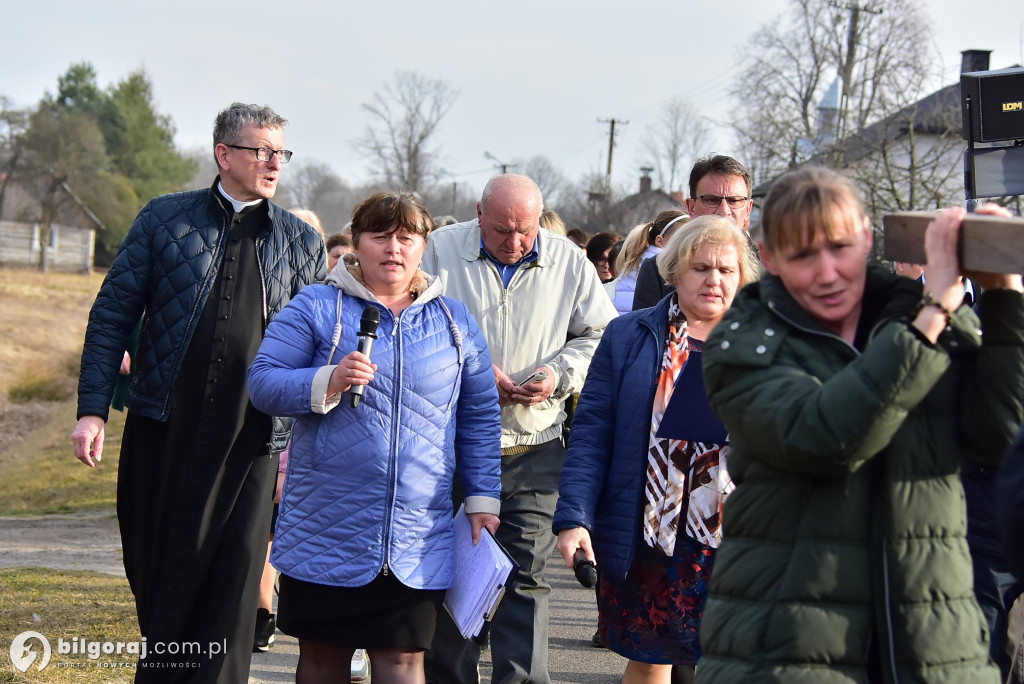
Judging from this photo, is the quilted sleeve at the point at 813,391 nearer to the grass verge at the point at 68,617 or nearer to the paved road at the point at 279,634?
the paved road at the point at 279,634

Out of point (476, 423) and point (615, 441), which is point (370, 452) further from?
point (615, 441)

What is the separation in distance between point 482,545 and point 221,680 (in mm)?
1270

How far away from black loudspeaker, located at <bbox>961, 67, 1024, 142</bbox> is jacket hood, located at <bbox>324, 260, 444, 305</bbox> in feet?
8.75

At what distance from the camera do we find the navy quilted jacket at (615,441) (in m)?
3.89

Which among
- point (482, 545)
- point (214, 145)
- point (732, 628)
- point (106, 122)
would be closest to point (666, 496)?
point (482, 545)

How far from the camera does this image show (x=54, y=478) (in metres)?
14.1

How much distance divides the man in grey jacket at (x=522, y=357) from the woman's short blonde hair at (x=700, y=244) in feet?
3.74

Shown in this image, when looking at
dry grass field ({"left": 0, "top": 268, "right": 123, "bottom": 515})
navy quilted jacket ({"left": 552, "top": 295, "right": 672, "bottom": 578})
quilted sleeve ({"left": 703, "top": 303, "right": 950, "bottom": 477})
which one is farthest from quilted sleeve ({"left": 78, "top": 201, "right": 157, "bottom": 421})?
dry grass field ({"left": 0, "top": 268, "right": 123, "bottom": 515})

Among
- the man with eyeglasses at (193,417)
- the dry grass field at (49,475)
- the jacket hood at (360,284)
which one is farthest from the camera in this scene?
the dry grass field at (49,475)

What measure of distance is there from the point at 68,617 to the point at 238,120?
2.93m

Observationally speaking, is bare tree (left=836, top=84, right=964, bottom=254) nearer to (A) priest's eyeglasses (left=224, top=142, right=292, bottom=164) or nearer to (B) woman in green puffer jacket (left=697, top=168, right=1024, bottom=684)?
(A) priest's eyeglasses (left=224, top=142, right=292, bottom=164)

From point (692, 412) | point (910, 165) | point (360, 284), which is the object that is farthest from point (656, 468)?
point (910, 165)

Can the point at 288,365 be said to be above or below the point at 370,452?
above

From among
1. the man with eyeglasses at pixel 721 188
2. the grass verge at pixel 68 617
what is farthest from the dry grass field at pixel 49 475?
the man with eyeglasses at pixel 721 188
